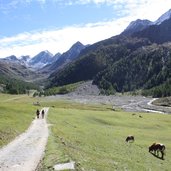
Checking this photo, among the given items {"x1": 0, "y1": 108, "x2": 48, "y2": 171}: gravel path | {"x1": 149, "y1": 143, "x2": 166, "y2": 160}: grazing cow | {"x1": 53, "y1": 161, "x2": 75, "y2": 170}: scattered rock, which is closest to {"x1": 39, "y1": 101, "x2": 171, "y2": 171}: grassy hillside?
{"x1": 53, "y1": 161, "x2": 75, "y2": 170}: scattered rock

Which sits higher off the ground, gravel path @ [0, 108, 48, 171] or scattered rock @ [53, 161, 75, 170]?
scattered rock @ [53, 161, 75, 170]

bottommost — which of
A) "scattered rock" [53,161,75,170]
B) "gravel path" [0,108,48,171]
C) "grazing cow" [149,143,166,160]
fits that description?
"grazing cow" [149,143,166,160]

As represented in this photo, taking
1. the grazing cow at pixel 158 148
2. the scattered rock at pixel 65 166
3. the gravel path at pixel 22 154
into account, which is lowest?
the grazing cow at pixel 158 148

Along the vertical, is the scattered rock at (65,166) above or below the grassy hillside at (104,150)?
above

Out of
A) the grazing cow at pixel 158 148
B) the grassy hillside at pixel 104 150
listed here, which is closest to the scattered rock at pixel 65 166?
the grassy hillside at pixel 104 150

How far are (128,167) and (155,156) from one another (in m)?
17.3

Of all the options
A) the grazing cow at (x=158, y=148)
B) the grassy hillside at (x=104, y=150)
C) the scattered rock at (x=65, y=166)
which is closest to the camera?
the scattered rock at (x=65, y=166)

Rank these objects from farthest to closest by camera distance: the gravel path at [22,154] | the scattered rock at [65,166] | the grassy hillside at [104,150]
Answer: the grassy hillside at [104,150]
the gravel path at [22,154]
the scattered rock at [65,166]

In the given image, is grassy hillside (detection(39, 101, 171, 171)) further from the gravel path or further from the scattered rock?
the gravel path

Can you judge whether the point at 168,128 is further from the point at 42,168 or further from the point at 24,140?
the point at 42,168

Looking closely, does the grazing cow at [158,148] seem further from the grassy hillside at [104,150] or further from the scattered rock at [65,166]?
the scattered rock at [65,166]

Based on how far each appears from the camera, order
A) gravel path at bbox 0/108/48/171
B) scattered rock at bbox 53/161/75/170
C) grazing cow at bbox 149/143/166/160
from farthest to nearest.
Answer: grazing cow at bbox 149/143/166/160
gravel path at bbox 0/108/48/171
scattered rock at bbox 53/161/75/170

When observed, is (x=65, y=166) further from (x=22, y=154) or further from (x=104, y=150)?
(x=104, y=150)

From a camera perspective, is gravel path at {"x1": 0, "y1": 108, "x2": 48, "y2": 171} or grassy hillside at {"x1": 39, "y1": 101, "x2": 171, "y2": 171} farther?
grassy hillside at {"x1": 39, "y1": 101, "x2": 171, "y2": 171}
